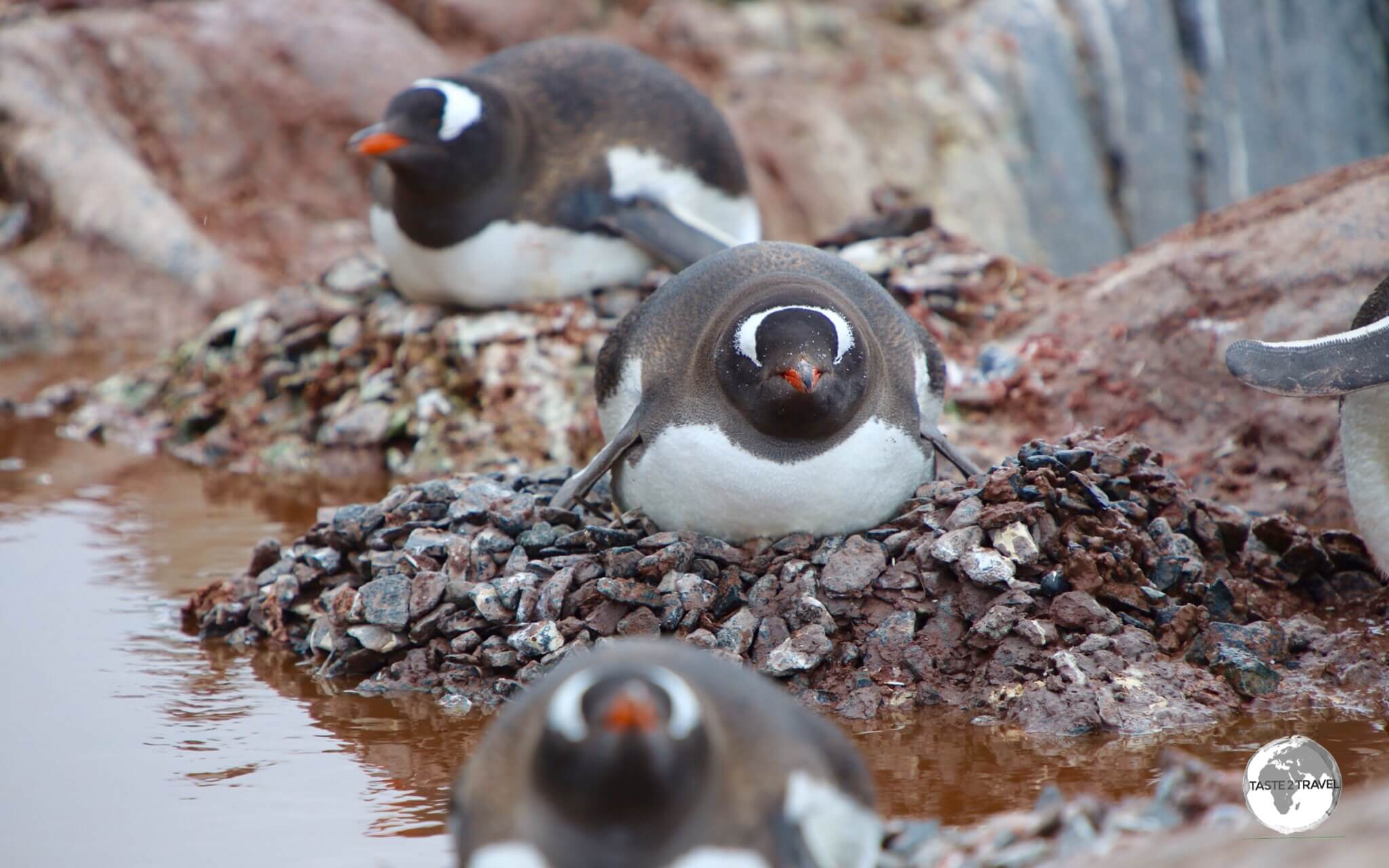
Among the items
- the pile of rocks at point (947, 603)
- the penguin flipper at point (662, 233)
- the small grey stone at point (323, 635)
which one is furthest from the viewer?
the penguin flipper at point (662, 233)

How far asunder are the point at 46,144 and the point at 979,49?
7612mm

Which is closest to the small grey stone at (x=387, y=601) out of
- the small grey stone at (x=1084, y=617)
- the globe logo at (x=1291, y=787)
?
the small grey stone at (x=1084, y=617)

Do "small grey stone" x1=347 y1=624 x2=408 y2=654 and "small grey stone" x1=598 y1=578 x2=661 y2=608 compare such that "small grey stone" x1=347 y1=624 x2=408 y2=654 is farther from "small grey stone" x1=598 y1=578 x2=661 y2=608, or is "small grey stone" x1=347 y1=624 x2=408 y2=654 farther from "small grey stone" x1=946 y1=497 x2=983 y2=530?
"small grey stone" x1=946 y1=497 x2=983 y2=530

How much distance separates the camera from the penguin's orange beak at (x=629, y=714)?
2191mm

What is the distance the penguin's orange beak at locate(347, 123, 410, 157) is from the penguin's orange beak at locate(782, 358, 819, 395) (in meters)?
3.16

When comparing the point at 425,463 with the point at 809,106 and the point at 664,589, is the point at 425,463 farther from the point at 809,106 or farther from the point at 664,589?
the point at 809,106

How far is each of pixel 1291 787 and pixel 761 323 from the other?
1.88 m

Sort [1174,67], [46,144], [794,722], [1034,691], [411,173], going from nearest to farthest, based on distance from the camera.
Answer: [794,722]
[1034,691]
[411,173]
[46,144]
[1174,67]

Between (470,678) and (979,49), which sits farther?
(979,49)

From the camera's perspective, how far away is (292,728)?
13.1ft

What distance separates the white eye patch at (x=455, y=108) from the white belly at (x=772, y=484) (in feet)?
9.62

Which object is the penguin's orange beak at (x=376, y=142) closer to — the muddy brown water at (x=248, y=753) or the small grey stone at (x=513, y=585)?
the muddy brown water at (x=248, y=753)

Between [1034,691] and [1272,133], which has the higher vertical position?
[1272,133]

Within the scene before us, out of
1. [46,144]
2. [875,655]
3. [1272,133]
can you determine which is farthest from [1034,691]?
[1272,133]
